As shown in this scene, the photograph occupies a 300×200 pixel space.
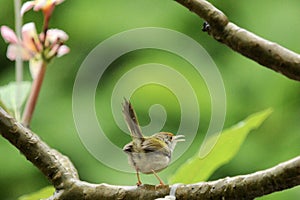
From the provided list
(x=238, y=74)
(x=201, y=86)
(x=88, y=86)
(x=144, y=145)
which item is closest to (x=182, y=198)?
(x=144, y=145)

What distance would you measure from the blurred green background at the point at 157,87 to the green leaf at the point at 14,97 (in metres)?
0.65

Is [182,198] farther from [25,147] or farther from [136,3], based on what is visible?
[136,3]

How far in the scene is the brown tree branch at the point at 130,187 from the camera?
0.29 m

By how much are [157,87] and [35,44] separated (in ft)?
2.81

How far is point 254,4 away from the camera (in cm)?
163

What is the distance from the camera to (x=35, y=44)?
0.43m

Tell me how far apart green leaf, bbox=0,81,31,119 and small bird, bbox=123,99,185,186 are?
5.3 inches

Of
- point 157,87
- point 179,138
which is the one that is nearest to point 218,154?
point 179,138

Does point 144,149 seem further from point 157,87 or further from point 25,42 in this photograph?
point 157,87

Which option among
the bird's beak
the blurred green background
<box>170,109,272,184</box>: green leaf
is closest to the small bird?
the bird's beak

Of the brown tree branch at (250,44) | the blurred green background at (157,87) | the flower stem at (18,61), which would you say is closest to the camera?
the brown tree branch at (250,44)

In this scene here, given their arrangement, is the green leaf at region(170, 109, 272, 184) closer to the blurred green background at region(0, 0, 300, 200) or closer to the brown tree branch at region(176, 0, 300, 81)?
the brown tree branch at region(176, 0, 300, 81)

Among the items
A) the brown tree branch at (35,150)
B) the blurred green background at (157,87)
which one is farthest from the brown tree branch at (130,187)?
the blurred green background at (157,87)

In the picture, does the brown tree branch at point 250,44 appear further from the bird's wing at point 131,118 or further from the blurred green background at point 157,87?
the blurred green background at point 157,87
